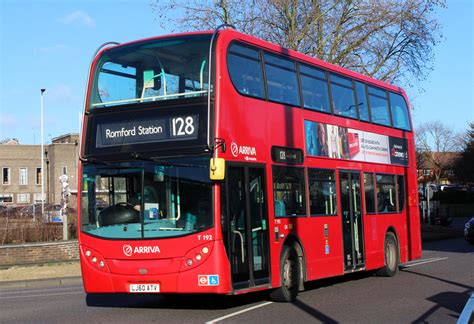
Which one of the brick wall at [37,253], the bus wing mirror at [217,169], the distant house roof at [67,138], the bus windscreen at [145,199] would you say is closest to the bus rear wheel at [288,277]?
the bus windscreen at [145,199]

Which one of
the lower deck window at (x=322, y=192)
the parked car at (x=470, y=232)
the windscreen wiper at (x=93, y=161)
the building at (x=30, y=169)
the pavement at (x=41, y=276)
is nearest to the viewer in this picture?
the windscreen wiper at (x=93, y=161)

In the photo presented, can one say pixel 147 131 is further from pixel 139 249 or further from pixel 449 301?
pixel 449 301

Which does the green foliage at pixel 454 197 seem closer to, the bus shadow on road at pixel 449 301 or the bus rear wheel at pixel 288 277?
the bus shadow on road at pixel 449 301

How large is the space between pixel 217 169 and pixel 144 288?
2205 mm

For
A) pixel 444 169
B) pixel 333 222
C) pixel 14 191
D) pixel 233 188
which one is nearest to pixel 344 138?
pixel 333 222

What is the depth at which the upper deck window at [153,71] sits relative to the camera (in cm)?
1080

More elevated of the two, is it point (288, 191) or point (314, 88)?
point (314, 88)

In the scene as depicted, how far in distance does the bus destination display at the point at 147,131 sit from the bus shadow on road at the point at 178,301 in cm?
306

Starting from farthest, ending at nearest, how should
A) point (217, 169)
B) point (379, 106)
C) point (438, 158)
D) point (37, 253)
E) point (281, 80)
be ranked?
point (438, 158), point (37, 253), point (379, 106), point (281, 80), point (217, 169)

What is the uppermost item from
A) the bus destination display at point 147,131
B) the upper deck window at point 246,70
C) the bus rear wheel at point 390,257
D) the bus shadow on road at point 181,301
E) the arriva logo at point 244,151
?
the upper deck window at point 246,70

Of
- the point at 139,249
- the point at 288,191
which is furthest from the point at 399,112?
the point at 139,249

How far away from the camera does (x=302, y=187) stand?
12773mm

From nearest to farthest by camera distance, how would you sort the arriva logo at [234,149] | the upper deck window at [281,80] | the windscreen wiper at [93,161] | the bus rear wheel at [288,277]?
the arriva logo at [234,149] → the windscreen wiper at [93,161] → the bus rear wheel at [288,277] → the upper deck window at [281,80]

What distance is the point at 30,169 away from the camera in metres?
76.3
